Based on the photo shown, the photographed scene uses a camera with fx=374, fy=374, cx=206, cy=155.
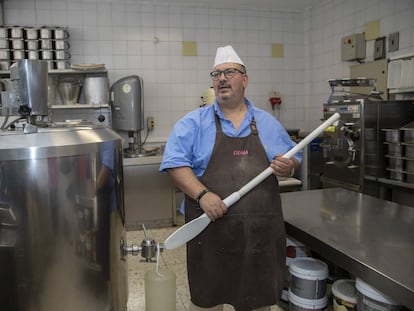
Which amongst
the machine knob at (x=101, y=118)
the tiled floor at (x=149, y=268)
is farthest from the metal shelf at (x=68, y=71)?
the tiled floor at (x=149, y=268)

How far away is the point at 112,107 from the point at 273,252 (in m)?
2.89

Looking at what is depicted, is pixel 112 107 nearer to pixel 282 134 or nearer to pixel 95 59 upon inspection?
pixel 95 59

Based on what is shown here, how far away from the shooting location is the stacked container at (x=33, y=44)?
3.66 metres

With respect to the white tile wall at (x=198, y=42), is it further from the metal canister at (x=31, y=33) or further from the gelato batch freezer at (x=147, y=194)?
the gelato batch freezer at (x=147, y=194)

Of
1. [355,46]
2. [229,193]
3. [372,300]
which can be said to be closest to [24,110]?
[229,193]

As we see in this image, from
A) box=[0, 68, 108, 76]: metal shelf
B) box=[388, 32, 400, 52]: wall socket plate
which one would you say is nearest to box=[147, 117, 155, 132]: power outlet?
box=[0, 68, 108, 76]: metal shelf

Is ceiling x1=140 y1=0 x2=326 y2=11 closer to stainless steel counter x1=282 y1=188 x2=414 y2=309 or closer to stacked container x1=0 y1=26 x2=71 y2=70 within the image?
stacked container x1=0 y1=26 x2=71 y2=70

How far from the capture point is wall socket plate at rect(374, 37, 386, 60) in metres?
3.56

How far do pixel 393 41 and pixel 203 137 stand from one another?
8.83 feet

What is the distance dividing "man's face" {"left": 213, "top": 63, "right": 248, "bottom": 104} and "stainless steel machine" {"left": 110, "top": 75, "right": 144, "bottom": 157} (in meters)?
2.32

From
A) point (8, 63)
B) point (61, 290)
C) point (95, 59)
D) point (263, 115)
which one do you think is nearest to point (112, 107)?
point (95, 59)

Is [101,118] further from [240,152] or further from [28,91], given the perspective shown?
[28,91]

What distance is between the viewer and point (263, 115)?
5.65ft

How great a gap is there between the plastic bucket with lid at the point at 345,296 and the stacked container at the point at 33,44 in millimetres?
3230
